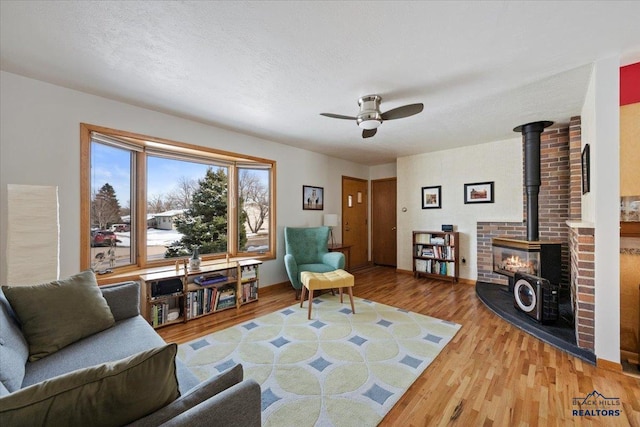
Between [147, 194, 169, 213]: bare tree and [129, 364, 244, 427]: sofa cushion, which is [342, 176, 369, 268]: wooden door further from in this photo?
[129, 364, 244, 427]: sofa cushion

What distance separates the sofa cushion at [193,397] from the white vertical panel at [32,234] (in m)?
2.19

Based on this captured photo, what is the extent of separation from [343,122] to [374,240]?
3568 millimetres

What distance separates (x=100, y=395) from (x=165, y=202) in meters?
3.05

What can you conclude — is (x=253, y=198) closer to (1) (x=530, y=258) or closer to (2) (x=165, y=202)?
(2) (x=165, y=202)

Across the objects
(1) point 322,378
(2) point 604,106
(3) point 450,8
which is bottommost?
(1) point 322,378

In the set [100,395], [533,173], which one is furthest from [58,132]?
[533,173]

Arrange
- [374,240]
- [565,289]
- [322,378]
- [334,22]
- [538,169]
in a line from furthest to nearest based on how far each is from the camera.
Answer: [374,240]
[565,289]
[538,169]
[322,378]
[334,22]

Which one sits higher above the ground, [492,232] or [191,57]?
[191,57]

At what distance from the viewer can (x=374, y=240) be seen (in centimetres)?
620

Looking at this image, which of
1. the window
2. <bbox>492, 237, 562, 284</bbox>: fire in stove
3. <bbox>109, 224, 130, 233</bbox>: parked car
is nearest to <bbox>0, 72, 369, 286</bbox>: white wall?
the window

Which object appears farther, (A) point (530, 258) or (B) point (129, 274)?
(A) point (530, 258)

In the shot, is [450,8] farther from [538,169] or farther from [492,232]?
[492,232]

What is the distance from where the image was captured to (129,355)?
1.47 meters

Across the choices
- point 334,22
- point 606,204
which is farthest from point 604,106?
point 334,22
